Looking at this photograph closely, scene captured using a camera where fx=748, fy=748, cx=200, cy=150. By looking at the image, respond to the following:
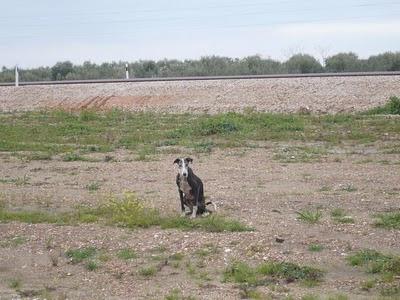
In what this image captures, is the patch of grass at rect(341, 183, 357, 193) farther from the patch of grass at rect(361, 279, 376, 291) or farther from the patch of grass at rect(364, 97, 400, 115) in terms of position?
the patch of grass at rect(364, 97, 400, 115)

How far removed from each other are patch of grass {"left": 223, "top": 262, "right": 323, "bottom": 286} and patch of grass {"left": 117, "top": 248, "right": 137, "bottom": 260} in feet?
5.10

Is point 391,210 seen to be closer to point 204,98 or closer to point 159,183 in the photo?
point 159,183

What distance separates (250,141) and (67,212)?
11335 mm

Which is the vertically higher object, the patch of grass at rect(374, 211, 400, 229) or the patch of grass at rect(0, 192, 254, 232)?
the patch of grass at rect(374, 211, 400, 229)

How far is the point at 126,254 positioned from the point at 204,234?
148 cm

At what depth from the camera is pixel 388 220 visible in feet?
39.1

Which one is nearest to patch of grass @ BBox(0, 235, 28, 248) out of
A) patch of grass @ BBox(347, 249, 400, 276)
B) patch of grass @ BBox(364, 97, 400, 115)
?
patch of grass @ BBox(347, 249, 400, 276)

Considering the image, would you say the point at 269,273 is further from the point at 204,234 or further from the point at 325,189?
the point at 325,189

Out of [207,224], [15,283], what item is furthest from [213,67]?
[15,283]

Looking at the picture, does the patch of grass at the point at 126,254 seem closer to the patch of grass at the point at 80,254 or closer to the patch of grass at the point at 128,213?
the patch of grass at the point at 80,254

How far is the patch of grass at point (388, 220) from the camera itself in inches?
460

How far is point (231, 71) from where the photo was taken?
161 feet

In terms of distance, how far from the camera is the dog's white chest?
13.4 m

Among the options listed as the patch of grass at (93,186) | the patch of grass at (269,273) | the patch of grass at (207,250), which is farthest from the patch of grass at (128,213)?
the patch of grass at (269,273)
